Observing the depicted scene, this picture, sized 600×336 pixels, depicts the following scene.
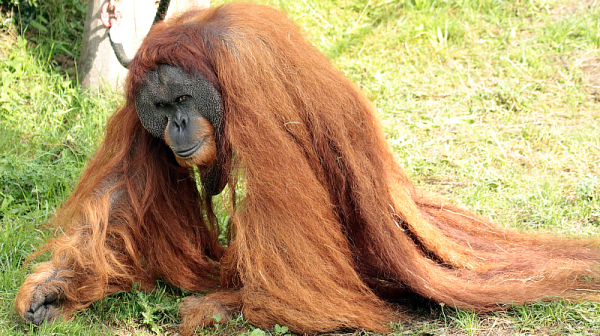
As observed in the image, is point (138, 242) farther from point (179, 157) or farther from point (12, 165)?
point (12, 165)

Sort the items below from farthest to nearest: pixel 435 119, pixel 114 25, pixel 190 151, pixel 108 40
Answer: pixel 435 119
pixel 108 40
pixel 114 25
pixel 190 151

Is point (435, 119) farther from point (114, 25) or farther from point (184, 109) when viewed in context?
point (184, 109)

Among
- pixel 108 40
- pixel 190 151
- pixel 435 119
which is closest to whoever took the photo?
pixel 190 151

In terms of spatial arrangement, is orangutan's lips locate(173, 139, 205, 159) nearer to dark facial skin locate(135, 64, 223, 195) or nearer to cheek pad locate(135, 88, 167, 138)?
dark facial skin locate(135, 64, 223, 195)

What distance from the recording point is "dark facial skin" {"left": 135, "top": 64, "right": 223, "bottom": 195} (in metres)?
2.43

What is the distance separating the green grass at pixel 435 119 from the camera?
2652mm

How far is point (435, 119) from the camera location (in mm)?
4375

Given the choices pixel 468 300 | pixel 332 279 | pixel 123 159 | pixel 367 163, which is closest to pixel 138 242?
pixel 123 159

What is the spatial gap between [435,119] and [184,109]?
231 centimetres

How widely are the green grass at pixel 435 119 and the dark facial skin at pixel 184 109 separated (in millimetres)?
680

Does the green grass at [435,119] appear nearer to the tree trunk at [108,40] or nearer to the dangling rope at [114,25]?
the tree trunk at [108,40]

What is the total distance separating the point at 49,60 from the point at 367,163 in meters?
2.71

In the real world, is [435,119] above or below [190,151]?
below

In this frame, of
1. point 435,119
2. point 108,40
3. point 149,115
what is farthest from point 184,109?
point 435,119
